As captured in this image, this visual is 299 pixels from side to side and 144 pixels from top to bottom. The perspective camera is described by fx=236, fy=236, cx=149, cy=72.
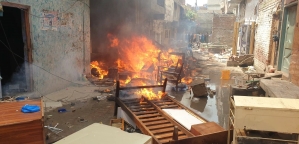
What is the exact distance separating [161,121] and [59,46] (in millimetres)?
5442

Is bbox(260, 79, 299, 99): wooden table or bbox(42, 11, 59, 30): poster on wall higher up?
bbox(42, 11, 59, 30): poster on wall

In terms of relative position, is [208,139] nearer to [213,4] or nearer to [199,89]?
[199,89]

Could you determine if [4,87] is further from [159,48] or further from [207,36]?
[207,36]

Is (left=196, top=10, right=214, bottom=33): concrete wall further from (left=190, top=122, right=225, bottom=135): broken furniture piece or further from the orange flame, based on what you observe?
(left=190, top=122, right=225, bottom=135): broken furniture piece

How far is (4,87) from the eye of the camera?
810 centimetres

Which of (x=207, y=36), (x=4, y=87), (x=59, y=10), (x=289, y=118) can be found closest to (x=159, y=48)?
(x=59, y=10)

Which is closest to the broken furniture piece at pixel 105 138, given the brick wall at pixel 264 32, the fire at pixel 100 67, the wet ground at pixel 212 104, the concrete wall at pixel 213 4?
the wet ground at pixel 212 104

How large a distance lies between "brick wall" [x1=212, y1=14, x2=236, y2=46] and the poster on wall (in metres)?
23.5

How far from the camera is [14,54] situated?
827 cm

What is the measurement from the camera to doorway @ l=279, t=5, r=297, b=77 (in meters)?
8.60

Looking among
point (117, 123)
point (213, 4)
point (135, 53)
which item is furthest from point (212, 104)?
point (213, 4)

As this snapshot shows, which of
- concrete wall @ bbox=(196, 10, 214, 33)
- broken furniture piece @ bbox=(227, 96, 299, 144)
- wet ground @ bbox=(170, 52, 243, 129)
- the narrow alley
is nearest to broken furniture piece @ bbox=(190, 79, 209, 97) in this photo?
the narrow alley

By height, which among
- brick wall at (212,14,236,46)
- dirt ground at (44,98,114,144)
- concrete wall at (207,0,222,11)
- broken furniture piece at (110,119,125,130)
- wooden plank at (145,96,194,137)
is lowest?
dirt ground at (44,98,114,144)

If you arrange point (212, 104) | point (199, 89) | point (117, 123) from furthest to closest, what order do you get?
point (199, 89) < point (212, 104) < point (117, 123)
